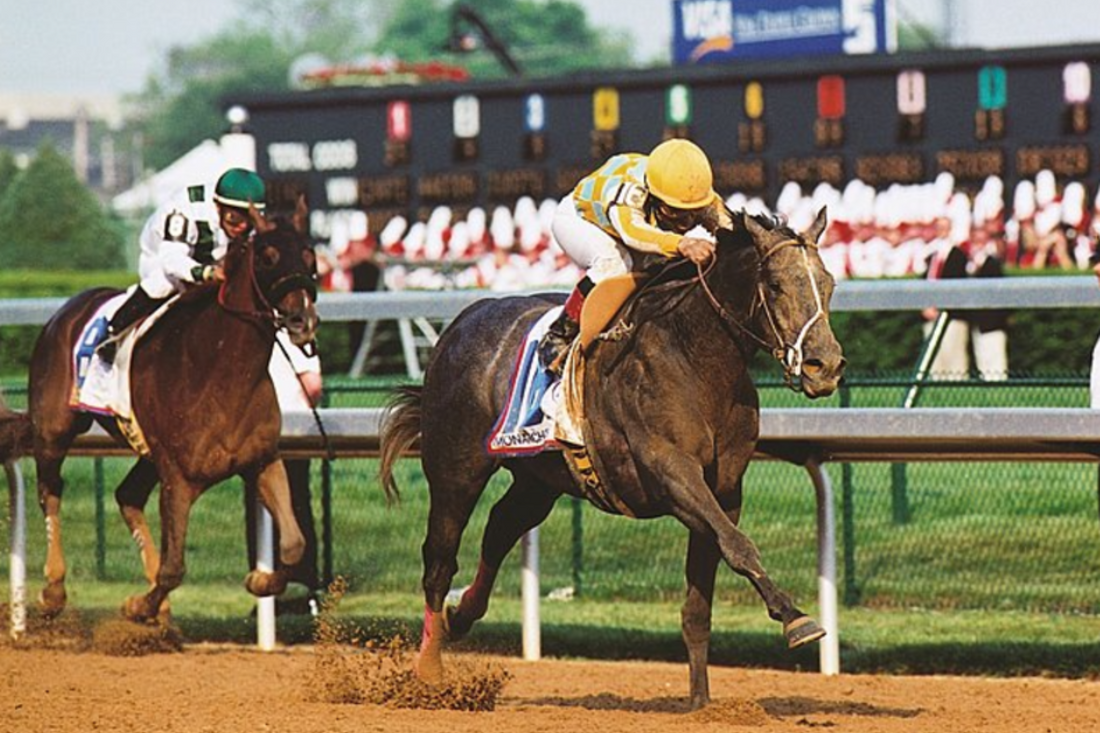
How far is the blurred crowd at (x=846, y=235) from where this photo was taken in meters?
15.4

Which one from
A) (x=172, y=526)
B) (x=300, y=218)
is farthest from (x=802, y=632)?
(x=300, y=218)

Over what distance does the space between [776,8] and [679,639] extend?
1992 centimetres

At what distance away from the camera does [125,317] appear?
880cm

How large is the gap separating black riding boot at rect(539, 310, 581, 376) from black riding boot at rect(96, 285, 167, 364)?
6.90 ft

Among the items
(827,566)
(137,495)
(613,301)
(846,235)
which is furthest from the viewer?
(846,235)

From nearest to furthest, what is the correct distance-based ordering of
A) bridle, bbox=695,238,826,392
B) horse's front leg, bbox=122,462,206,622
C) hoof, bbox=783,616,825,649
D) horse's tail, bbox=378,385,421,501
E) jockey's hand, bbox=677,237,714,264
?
hoof, bbox=783,616,825,649
bridle, bbox=695,238,826,392
jockey's hand, bbox=677,237,714,264
horse's tail, bbox=378,385,421,501
horse's front leg, bbox=122,462,206,622

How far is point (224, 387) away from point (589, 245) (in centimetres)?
180

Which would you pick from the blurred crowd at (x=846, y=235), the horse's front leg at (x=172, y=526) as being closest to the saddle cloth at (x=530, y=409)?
the horse's front leg at (x=172, y=526)

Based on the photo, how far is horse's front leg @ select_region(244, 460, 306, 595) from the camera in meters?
8.23

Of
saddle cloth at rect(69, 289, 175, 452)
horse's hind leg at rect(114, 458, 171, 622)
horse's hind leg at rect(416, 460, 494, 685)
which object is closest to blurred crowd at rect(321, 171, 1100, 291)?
horse's hind leg at rect(114, 458, 171, 622)

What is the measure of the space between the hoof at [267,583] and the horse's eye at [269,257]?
1.04 m

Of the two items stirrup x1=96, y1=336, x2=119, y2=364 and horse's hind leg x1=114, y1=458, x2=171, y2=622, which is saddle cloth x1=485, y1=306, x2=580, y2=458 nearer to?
stirrup x1=96, y1=336, x2=119, y2=364

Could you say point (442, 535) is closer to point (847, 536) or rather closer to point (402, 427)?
point (402, 427)

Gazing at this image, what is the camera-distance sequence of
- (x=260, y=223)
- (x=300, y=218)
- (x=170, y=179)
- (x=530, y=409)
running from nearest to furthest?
(x=530, y=409)
(x=260, y=223)
(x=300, y=218)
(x=170, y=179)
